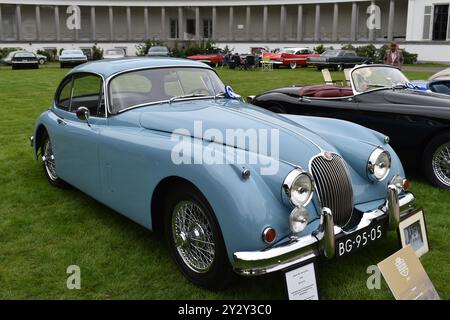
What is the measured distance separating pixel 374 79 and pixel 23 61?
99.5 ft

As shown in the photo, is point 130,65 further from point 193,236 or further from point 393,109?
point 393,109

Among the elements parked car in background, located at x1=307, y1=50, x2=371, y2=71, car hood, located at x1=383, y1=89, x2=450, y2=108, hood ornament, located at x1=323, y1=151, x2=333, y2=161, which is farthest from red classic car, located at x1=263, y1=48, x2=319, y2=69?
hood ornament, located at x1=323, y1=151, x2=333, y2=161

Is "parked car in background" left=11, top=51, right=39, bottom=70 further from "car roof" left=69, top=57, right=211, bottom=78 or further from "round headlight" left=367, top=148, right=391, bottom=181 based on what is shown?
"round headlight" left=367, top=148, right=391, bottom=181

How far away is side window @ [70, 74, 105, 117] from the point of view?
15.6 feet

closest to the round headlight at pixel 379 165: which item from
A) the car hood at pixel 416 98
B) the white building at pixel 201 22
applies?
the car hood at pixel 416 98

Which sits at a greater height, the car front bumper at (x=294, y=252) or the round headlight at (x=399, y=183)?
the round headlight at (x=399, y=183)

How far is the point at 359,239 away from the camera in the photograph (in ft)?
11.3

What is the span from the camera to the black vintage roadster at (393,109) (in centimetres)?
593

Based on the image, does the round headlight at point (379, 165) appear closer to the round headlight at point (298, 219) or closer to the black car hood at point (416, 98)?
the round headlight at point (298, 219)

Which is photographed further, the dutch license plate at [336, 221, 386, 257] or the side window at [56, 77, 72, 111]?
the side window at [56, 77, 72, 111]

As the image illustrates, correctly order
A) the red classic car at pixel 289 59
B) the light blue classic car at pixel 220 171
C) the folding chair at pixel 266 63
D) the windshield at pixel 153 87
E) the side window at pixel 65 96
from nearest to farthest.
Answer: the light blue classic car at pixel 220 171 < the windshield at pixel 153 87 < the side window at pixel 65 96 < the folding chair at pixel 266 63 < the red classic car at pixel 289 59

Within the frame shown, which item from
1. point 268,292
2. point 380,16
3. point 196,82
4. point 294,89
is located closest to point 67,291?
point 268,292

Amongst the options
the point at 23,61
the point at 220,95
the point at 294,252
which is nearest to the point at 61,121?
the point at 220,95

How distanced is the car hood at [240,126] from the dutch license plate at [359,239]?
0.62 meters
